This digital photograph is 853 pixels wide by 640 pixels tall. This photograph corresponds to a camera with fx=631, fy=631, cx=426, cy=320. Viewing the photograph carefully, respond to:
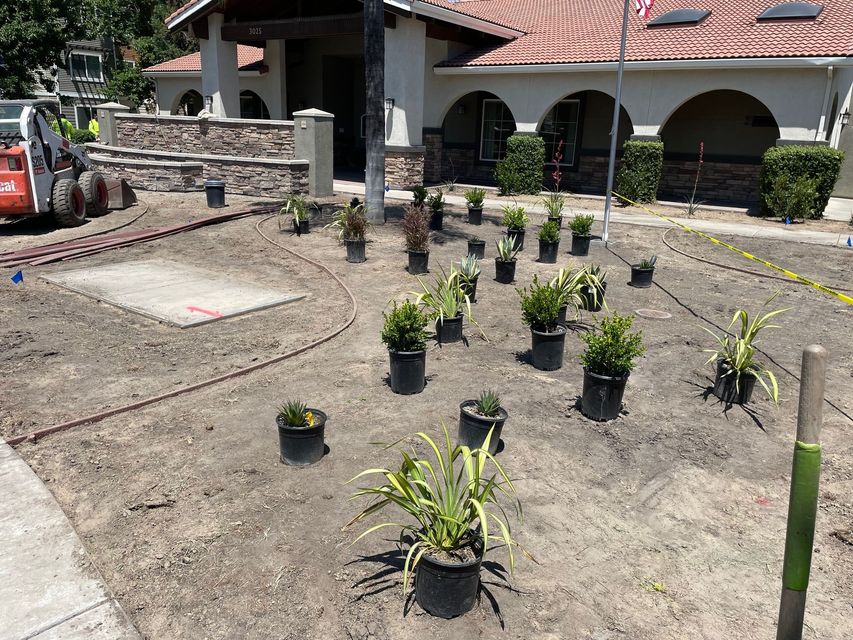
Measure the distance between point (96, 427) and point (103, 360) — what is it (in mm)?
1514

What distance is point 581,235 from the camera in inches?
438

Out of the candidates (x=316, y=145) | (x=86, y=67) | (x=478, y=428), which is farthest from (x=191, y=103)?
(x=478, y=428)

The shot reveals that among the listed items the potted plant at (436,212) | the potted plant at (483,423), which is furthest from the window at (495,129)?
the potted plant at (483,423)

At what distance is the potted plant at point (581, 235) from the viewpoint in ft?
36.2

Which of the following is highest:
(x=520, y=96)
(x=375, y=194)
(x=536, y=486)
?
(x=520, y=96)

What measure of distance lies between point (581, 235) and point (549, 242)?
969 millimetres

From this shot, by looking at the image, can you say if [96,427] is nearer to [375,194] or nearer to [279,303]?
[279,303]

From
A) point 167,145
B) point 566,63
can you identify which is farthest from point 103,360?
point 566,63

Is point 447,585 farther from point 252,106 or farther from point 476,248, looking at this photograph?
point 252,106

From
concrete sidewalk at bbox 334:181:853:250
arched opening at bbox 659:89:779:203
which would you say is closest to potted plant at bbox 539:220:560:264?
concrete sidewalk at bbox 334:181:853:250

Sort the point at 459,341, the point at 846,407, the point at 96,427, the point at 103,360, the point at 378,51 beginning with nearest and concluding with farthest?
1. the point at 96,427
2. the point at 846,407
3. the point at 103,360
4. the point at 459,341
5. the point at 378,51

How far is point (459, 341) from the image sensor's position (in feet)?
22.9

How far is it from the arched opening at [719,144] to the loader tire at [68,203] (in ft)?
51.6

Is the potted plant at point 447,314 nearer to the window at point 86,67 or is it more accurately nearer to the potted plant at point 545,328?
the potted plant at point 545,328
